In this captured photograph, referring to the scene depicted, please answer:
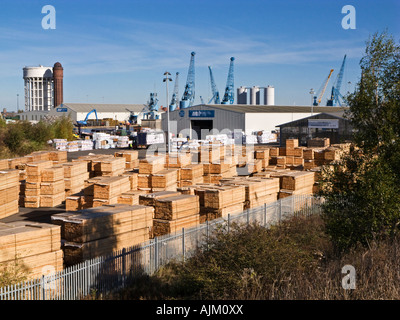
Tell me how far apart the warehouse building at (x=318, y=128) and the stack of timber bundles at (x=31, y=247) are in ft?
114

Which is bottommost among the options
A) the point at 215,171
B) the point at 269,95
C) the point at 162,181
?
the point at 162,181

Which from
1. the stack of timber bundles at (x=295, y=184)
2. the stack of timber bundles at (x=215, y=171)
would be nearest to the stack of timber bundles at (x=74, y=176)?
the stack of timber bundles at (x=215, y=171)

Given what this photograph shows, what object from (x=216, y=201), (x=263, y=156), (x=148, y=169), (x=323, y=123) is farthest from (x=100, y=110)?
(x=216, y=201)

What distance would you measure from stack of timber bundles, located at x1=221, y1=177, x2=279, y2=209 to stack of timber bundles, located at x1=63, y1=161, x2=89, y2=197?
27.5ft

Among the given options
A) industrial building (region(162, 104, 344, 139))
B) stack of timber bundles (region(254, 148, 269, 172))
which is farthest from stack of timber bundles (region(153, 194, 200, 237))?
industrial building (region(162, 104, 344, 139))

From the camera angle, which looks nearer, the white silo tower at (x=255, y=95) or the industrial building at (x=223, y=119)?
the industrial building at (x=223, y=119)

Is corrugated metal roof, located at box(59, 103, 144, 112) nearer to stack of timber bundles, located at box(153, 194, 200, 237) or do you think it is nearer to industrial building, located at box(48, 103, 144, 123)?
industrial building, located at box(48, 103, 144, 123)

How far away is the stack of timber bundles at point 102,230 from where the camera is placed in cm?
1259

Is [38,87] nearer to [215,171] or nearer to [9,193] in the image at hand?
[215,171]

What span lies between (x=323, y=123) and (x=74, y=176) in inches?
1118

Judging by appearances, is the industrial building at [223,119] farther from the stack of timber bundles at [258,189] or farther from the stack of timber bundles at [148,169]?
the stack of timber bundles at [258,189]

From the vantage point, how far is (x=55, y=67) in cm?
10881

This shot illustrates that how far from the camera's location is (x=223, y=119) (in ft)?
208
